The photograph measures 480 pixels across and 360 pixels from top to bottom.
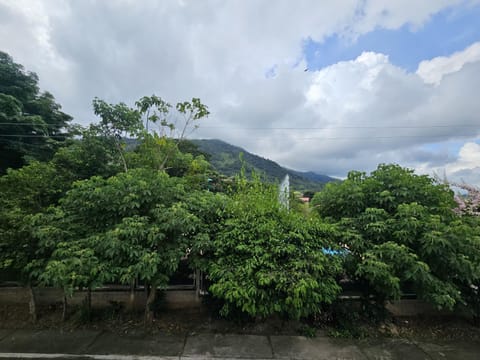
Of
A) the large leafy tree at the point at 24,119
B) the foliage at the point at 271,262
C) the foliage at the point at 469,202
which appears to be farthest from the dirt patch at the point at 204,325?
the large leafy tree at the point at 24,119

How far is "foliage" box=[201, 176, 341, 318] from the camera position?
2760 mm

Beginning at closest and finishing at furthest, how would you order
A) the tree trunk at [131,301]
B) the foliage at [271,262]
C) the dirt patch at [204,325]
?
1. the foliage at [271,262]
2. the dirt patch at [204,325]
3. the tree trunk at [131,301]

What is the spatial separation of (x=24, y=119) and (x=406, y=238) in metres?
12.1

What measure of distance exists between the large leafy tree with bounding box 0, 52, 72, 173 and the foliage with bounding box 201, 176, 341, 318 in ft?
28.3

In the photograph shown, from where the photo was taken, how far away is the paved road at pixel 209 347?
2896 millimetres

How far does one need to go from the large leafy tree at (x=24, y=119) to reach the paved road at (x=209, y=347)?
711 cm

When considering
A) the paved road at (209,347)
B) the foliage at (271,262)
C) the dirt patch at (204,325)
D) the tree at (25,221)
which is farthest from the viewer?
the dirt patch at (204,325)

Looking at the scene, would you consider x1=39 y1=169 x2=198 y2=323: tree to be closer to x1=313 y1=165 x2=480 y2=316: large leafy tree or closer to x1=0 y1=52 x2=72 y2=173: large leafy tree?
x1=313 y1=165 x2=480 y2=316: large leafy tree

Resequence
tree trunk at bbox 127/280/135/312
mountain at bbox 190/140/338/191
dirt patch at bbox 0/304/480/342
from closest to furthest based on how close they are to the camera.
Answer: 1. dirt patch at bbox 0/304/480/342
2. tree trunk at bbox 127/280/135/312
3. mountain at bbox 190/140/338/191

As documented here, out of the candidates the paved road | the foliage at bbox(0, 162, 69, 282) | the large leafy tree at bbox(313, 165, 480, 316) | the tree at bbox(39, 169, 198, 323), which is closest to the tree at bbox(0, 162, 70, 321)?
the foliage at bbox(0, 162, 69, 282)

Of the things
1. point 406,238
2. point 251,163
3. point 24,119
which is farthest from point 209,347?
point 251,163

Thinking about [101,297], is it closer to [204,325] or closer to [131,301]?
[131,301]

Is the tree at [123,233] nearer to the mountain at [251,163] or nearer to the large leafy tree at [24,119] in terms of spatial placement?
the large leafy tree at [24,119]

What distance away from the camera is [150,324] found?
11.7 ft
